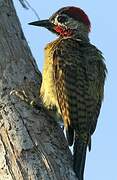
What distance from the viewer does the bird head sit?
5.80 metres

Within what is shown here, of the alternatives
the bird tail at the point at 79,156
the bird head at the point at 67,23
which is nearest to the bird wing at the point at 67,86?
the bird tail at the point at 79,156

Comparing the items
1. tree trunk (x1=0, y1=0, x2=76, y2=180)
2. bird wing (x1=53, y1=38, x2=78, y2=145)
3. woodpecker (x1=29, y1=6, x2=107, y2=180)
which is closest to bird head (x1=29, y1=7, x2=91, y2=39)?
woodpecker (x1=29, y1=6, x2=107, y2=180)

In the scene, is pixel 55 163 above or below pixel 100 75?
below

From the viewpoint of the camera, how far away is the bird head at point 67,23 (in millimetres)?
5805

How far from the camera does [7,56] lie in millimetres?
4445

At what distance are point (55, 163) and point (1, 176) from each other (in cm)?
40

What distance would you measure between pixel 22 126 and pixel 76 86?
905mm

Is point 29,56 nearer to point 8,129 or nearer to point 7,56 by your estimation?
point 7,56

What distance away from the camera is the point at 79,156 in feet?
13.9

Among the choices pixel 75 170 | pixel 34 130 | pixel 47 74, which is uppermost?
pixel 47 74

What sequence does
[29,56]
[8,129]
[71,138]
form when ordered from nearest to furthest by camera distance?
[8,129] → [71,138] → [29,56]

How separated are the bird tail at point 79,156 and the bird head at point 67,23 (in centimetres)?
165

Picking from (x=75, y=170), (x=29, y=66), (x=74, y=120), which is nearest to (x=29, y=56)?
(x=29, y=66)

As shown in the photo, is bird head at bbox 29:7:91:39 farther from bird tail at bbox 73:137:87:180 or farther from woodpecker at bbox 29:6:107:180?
bird tail at bbox 73:137:87:180
